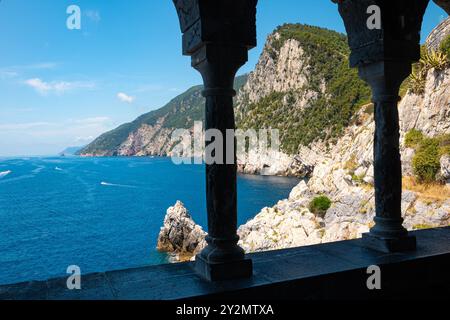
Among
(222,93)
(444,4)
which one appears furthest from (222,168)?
(444,4)

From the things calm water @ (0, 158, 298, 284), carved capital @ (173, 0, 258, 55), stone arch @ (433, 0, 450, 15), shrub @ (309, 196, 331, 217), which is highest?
stone arch @ (433, 0, 450, 15)

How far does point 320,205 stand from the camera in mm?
28875

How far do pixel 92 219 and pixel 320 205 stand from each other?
3153cm

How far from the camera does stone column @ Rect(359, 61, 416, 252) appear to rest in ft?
15.1

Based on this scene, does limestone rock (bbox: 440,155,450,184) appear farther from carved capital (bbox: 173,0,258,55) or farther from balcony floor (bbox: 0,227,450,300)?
carved capital (bbox: 173,0,258,55)

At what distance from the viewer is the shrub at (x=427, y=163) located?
22594 millimetres

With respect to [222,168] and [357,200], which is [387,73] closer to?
[222,168]

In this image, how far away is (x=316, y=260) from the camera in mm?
4004

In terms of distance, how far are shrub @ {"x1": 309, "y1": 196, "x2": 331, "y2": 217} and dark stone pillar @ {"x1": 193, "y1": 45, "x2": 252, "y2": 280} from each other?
2594cm

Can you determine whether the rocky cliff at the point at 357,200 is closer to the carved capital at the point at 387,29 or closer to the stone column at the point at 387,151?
the stone column at the point at 387,151

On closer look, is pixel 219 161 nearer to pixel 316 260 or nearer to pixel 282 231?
pixel 316 260

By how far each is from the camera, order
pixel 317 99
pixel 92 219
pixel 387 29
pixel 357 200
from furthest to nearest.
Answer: pixel 317 99 < pixel 92 219 < pixel 357 200 < pixel 387 29

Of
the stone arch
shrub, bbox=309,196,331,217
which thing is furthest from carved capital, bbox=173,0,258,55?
shrub, bbox=309,196,331,217

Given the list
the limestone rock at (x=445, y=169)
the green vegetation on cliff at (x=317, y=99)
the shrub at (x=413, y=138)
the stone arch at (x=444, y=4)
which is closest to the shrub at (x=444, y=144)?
the limestone rock at (x=445, y=169)
